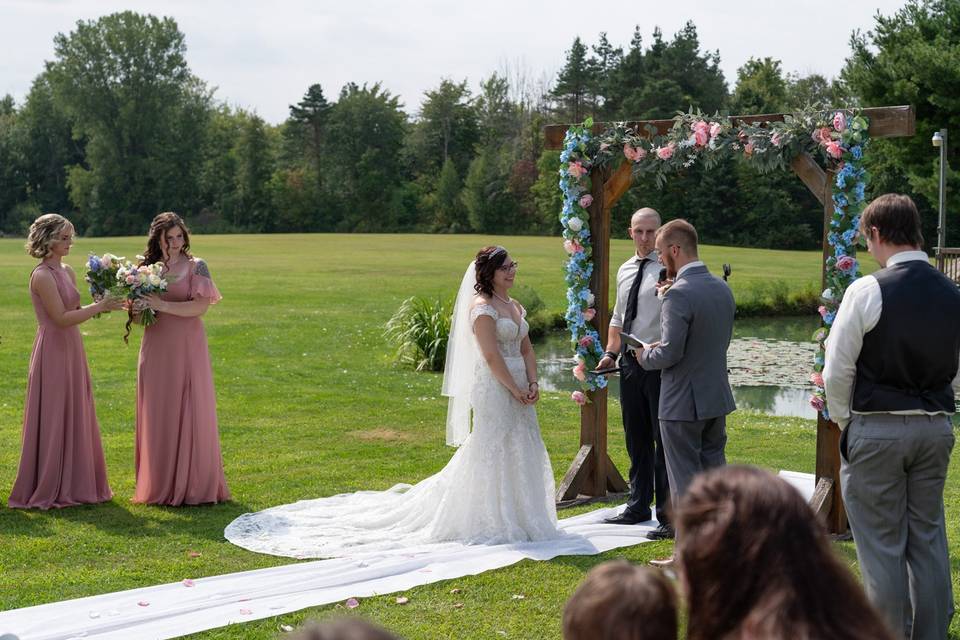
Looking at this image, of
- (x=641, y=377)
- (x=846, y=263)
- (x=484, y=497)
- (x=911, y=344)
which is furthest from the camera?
(x=641, y=377)

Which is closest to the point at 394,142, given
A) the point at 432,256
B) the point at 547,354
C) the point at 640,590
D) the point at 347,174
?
the point at 347,174

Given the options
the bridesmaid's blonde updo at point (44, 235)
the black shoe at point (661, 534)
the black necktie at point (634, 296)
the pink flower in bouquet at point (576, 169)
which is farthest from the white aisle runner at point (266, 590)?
the bridesmaid's blonde updo at point (44, 235)

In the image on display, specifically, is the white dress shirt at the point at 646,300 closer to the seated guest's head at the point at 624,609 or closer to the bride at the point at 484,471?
the bride at the point at 484,471

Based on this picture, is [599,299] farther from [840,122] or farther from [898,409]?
[898,409]

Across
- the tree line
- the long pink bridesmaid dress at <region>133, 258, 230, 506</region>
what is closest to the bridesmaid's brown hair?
the long pink bridesmaid dress at <region>133, 258, 230, 506</region>

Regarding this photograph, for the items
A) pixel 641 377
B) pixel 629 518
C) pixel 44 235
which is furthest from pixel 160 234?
pixel 629 518

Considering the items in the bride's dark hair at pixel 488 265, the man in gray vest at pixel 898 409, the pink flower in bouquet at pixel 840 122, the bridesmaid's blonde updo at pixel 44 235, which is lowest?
the man in gray vest at pixel 898 409

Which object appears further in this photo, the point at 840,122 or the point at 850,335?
the point at 840,122

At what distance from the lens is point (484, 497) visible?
7605 mm

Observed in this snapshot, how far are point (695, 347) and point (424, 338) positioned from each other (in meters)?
11.6

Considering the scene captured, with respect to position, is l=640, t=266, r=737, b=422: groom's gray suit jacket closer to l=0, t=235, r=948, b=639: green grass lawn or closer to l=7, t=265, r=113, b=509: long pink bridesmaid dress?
l=0, t=235, r=948, b=639: green grass lawn

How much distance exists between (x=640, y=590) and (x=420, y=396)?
12.7 metres

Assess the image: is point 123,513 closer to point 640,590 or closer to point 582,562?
point 582,562

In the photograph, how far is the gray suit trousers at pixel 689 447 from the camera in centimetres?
681
